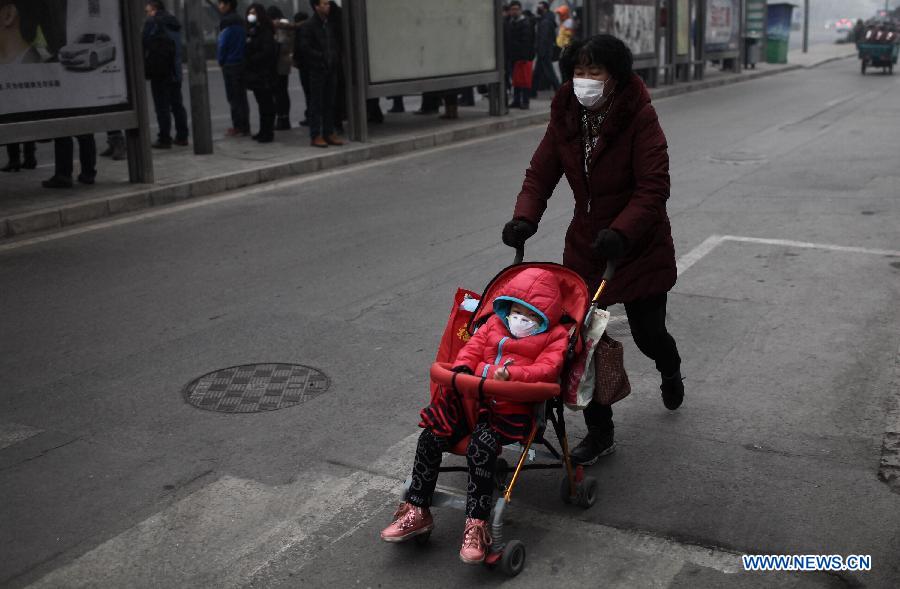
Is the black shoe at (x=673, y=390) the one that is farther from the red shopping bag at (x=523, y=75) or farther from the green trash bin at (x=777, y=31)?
the green trash bin at (x=777, y=31)

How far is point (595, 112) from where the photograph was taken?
14.5 ft

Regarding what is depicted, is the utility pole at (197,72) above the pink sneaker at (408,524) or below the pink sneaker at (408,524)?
above

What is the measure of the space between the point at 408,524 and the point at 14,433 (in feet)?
7.54

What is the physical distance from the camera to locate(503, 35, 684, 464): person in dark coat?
4.27 metres

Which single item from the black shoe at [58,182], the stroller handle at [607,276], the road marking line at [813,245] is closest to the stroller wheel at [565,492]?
the stroller handle at [607,276]

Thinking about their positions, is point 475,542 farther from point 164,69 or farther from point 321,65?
point 164,69

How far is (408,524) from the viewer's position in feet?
12.5

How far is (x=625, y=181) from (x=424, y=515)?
1643 millimetres

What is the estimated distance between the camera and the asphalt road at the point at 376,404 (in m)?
3.87

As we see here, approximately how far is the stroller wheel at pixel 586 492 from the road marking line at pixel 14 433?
263 cm

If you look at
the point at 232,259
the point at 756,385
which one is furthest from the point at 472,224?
the point at 756,385

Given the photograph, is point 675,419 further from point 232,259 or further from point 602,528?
point 232,259

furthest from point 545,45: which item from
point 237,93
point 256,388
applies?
point 256,388

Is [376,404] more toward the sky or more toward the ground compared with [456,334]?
more toward the ground
